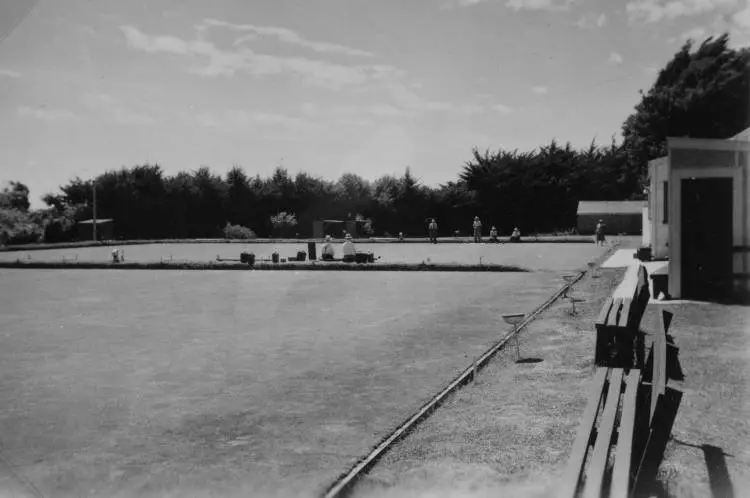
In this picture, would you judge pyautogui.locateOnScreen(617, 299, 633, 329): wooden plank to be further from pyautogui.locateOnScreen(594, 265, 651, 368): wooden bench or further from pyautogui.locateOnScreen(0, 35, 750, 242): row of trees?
pyautogui.locateOnScreen(0, 35, 750, 242): row of trees

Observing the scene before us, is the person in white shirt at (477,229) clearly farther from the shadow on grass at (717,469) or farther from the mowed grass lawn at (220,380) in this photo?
the shadow on grass at (717,469)

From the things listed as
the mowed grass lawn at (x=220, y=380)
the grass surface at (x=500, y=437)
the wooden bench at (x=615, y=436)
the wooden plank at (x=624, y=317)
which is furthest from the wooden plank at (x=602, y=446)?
the mowed grass lawn at (x=220, y=380)

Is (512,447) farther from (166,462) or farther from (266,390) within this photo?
(266,390)

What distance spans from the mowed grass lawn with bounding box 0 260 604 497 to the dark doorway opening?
2.93 m

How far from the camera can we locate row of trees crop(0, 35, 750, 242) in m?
55.8

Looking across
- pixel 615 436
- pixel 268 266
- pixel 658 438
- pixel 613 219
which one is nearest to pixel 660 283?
pixel 615 436

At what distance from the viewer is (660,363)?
491 cm

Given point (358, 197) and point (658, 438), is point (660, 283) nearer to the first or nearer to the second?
point (658, 438)

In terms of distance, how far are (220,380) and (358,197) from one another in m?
52.4

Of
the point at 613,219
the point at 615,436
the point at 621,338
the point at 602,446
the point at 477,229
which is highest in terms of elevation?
the point at 613,219

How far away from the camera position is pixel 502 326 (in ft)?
36.1

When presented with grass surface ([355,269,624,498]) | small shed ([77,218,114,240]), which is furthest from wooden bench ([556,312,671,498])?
small shed ([77,218,114,240])

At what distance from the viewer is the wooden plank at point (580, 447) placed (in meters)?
3.45

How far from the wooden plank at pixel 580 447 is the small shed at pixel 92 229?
170ft
